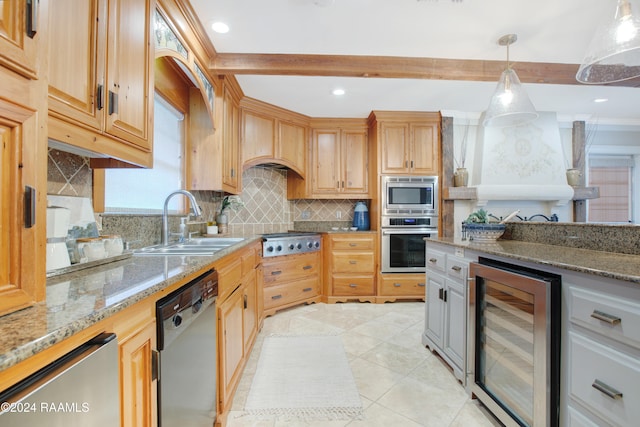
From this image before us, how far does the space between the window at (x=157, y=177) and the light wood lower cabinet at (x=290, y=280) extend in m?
1.18

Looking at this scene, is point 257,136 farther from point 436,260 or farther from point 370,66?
point 436,260

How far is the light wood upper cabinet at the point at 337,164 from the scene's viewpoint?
3799 millimetres

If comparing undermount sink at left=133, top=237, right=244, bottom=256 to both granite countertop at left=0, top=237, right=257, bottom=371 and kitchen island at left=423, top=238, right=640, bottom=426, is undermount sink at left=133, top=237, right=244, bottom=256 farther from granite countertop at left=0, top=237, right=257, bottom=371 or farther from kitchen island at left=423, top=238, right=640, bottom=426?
kitchen island at left=423, top=238, right=640, bottom=426

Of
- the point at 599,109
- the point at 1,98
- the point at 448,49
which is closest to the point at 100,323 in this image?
the point at 1,98

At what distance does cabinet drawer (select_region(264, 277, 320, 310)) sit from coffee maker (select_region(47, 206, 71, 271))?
85.1 inches

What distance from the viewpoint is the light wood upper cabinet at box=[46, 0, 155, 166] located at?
2.69ft

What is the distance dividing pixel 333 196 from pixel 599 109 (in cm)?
369

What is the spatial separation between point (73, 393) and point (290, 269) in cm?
273

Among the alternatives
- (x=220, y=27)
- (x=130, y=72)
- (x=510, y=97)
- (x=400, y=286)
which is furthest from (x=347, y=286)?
(x=130, y=72)

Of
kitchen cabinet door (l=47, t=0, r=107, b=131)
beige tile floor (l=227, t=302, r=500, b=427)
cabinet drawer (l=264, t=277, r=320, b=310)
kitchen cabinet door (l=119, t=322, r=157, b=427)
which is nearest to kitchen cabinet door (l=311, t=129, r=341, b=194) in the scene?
cabinet drawer (l=264, t=277, r=320, b=310)

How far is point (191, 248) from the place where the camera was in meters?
1.83

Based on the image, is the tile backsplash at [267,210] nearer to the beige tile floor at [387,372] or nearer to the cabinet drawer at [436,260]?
the beige tile floor at [387,372]

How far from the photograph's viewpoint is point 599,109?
365cm

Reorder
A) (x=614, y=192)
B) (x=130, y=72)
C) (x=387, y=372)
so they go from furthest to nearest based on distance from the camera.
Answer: (x=614, y=192)
(x=387, y=372)
(x=130, y=72)
